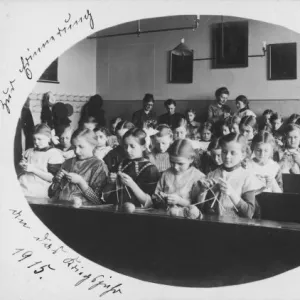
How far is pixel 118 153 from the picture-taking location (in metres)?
1.26

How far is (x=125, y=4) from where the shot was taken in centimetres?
123

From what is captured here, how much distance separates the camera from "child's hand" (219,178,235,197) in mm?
1166

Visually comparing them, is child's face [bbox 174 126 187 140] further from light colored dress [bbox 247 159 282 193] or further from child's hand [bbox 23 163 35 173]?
child's hand [bbox 23 163 35 173]

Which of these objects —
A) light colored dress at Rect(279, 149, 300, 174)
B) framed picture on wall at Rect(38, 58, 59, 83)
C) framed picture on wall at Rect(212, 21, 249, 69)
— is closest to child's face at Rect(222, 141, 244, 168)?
light colored dress at Rect(279, 149, 300, 174)

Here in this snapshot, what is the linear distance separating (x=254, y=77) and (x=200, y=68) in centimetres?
14

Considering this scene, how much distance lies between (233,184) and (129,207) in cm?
30

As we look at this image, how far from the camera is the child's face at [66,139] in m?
1.30

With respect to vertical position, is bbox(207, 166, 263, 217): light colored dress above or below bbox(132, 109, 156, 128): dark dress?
below

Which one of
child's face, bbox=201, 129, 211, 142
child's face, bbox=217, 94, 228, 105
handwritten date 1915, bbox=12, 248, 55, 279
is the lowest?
handwritten date 1915, bbox=12, 248, 55, 279

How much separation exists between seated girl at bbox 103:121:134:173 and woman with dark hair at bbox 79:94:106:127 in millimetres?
55

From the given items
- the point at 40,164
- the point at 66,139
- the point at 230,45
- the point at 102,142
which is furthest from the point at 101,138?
Result: the point at 230,45

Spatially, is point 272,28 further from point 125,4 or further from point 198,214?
point 198,214

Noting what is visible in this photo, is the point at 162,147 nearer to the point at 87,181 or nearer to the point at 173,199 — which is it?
the point at 173,199

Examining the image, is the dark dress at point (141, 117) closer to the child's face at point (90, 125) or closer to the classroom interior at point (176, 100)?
the classroom interior at point (176, 100)
